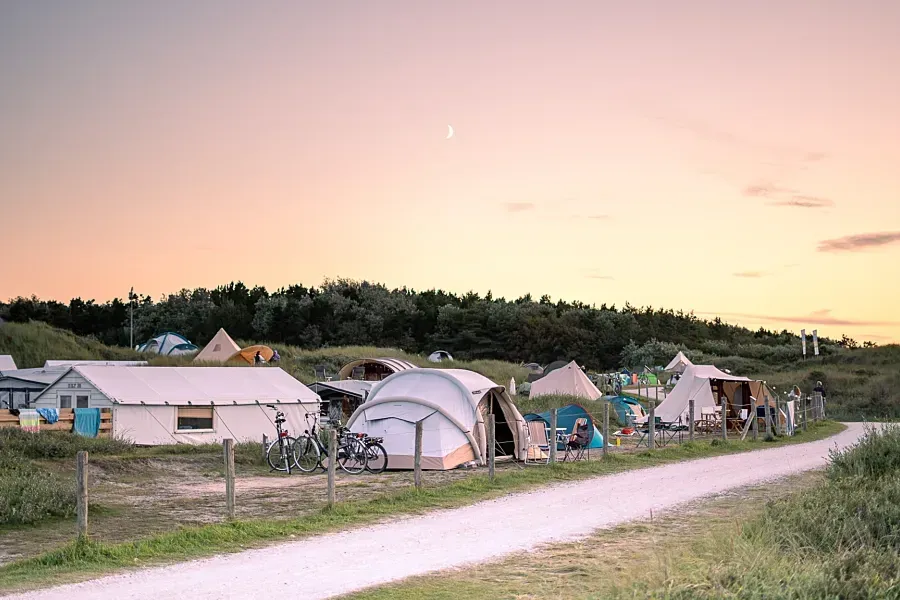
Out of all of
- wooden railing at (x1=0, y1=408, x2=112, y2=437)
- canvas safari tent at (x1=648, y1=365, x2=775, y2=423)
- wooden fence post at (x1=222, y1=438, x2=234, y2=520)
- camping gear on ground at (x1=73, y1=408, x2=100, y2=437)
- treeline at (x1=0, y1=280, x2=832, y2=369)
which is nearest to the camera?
wooden fence post at (x1=222, y1=438, x2=234, y2=520)

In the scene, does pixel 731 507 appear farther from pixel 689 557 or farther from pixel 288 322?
pixel 288 322

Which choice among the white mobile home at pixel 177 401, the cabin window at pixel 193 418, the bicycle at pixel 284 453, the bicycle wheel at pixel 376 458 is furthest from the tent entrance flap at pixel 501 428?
the cabin window at pixel 193 418

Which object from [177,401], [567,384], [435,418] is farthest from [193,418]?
[567,384]

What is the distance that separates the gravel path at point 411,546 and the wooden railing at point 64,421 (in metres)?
15.3

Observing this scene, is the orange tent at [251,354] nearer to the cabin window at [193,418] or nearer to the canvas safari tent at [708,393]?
the cabin window at [193,418]

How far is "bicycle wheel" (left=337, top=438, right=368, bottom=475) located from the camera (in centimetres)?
2008

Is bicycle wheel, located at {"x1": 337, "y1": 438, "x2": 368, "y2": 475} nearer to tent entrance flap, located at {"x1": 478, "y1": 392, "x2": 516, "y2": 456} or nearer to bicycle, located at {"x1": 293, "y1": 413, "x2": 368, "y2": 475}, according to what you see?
bicycle, located at {"x1": 293, "y1": 413, "x2": 368, "y2": 475}

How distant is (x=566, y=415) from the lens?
90.8ft

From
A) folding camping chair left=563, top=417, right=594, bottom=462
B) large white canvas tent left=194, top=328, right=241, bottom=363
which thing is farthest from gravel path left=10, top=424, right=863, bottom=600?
large white canvas tent left=194, top=328, right=241, bottom=363

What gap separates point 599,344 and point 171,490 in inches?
2763

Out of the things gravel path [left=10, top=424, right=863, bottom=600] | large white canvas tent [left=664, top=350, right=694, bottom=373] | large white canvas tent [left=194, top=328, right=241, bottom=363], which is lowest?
gravel path [left=10, top=424, right=863, bottom=600]

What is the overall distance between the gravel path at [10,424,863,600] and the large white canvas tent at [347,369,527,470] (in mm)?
4528

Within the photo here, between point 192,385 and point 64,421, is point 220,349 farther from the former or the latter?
point 64,421

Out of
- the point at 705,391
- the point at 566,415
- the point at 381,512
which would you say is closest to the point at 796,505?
the point at 381,512
